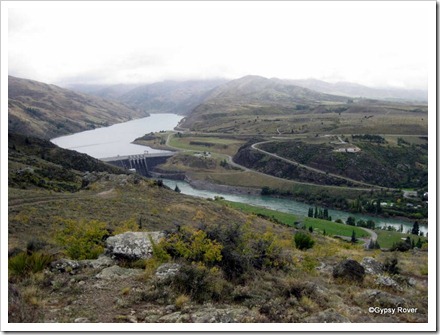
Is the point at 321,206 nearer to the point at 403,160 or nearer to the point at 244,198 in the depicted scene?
the point at 244,198

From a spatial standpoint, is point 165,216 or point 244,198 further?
point 244,198

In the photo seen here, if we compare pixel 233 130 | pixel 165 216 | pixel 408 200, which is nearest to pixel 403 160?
pixel 408 200

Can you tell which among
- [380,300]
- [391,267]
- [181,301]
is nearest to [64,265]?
[181,301]

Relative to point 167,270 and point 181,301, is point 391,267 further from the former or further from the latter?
point 181,301

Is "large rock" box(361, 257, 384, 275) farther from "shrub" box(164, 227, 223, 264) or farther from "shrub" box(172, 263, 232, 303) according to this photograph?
"shrub" box(172, 263, 232, 303)

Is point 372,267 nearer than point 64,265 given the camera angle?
No

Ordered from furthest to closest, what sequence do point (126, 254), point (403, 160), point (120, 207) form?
point (403, 160), point (120, 207), point (126, 254)

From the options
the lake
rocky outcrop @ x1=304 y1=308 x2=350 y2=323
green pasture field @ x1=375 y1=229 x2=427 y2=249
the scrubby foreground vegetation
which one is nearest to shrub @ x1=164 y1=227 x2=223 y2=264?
the scrubby foreground vegetation
